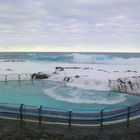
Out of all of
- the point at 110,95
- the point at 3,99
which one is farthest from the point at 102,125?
the point at 110,95

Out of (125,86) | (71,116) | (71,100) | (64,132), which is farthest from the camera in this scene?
(125,86)

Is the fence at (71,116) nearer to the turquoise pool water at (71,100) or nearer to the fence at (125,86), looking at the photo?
the turquoise pool water at (71,100)

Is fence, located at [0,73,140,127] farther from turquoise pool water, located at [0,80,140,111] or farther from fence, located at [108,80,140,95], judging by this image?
fence, located at [108,80,140,95]

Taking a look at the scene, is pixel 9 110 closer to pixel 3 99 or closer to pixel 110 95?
pixel 3 99

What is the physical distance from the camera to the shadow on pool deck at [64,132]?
32.8 ft

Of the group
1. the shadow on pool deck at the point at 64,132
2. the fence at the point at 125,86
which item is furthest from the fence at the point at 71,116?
the fence at the point at 125,86

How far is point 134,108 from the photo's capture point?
38.3 ft

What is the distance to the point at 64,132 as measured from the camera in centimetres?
1020

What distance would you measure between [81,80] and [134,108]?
2233 centimetres

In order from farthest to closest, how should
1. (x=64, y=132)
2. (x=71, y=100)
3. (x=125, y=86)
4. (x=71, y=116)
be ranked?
(x=125, y=86)
(x=71, y=100)
(x=71, y=116)
(x=64, y=132)

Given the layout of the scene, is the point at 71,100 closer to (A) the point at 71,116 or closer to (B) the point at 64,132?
(A) the point at 71,116

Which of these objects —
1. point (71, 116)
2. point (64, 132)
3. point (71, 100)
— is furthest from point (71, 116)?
point (71, 100)

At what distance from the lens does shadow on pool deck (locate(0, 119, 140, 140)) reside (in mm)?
9984

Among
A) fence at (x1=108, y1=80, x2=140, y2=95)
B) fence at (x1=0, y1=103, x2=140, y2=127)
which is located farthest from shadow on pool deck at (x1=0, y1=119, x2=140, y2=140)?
fence at (x1=108, y1=80, x2=140, y2=95)
